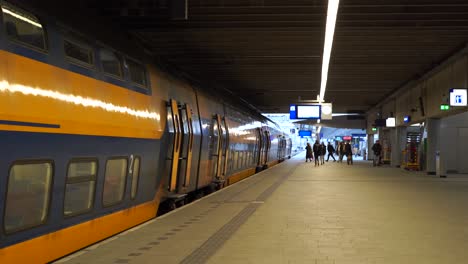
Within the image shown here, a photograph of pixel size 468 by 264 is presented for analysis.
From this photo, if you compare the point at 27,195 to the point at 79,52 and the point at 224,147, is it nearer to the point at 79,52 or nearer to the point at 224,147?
the point at 79,52

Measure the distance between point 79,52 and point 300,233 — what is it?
4491 mm

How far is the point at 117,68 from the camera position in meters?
8.30

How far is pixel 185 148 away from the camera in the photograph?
38.7ft

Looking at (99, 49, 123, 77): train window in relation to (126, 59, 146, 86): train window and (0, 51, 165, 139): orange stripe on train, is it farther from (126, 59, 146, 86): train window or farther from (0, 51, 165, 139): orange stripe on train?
(126, 59, 146, 86): train window

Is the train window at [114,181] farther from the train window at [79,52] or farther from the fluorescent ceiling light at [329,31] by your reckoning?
the fluorescent ceiling light at [329,31]

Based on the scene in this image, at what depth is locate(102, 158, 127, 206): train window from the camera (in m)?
7.76

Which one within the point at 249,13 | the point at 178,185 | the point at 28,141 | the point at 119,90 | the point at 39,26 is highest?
the point at 249,13

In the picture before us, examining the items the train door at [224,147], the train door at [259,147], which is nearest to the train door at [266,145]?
the train door at [259,147]

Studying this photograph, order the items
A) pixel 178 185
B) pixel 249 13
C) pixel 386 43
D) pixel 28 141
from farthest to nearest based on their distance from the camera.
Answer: pixel 386 43 → pixel 249 13 → pixel 178 185 → pixel 28 141

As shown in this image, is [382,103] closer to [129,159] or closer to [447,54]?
[447,54]

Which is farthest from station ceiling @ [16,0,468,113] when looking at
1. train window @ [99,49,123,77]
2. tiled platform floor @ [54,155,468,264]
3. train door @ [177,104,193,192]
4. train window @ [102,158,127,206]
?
tiled platform floor @ [54,155,468,264]

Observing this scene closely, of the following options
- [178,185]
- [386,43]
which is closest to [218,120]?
[178,185]

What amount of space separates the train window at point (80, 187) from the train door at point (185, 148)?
4191mm

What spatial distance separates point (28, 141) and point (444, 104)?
19.2 m
